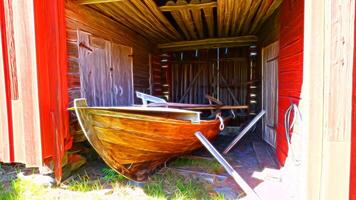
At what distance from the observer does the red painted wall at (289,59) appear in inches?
116

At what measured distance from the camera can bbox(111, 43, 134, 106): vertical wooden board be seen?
4801mm

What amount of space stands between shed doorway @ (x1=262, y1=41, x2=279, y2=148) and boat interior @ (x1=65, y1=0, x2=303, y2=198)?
17 mm

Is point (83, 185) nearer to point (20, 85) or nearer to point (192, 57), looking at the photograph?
point (20, 85)

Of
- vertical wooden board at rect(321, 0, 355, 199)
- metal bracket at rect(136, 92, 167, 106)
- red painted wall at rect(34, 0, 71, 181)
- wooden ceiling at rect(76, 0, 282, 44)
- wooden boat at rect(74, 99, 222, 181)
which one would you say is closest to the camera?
vertical wooden board at rect(321, 0, 355, 199)

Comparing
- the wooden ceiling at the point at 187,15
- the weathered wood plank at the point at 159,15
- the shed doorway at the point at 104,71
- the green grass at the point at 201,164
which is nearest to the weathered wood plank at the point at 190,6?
the wooden ceiling at the point at 187,15

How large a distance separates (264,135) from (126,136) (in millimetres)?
3351

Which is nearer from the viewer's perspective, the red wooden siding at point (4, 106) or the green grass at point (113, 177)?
the red wooden siding at point (4, 106)

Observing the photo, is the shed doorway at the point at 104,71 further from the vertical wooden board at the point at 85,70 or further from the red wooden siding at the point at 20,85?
the red wooden siding at the point at 20,85

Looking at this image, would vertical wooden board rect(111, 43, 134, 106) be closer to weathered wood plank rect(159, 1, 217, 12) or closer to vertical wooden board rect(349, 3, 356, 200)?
weathered wood plank rect(159, 1, 217, 12)

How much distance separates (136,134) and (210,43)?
4.84m

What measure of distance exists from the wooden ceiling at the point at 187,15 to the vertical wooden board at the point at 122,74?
570 mm

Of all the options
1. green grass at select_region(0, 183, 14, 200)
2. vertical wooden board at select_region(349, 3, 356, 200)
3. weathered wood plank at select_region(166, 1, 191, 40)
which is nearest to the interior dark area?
weathered wood plank at select_region(166, 1, 191, 40)

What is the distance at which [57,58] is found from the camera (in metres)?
2.78

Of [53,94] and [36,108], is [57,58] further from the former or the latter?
[36,108]
